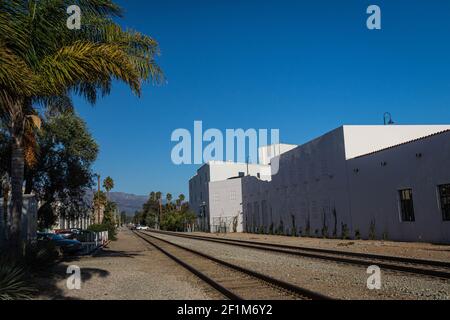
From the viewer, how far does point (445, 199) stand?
79.9 ft

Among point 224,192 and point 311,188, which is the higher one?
point 224,192

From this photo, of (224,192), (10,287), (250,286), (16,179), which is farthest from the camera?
(224,192)

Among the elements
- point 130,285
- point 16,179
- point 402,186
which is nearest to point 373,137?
point 402,186

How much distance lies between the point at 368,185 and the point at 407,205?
435cm

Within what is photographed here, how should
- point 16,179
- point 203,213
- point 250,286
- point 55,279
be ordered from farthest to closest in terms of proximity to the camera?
point 203,213 < point 16,179 < point 55,279 < point 250,286

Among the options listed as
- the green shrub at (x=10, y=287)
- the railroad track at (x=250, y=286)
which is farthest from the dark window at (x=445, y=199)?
the green shrub at (x=10, y=287)

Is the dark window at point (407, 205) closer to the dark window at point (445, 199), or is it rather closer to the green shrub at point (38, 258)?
the dark window at point (445, 199)

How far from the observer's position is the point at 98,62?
13367 millimetres

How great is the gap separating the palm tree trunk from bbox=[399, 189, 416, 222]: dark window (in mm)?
20773

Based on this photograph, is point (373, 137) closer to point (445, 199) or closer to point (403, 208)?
point (403, 208)

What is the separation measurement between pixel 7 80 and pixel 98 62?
3534mm

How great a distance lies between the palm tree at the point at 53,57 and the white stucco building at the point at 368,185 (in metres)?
16.6

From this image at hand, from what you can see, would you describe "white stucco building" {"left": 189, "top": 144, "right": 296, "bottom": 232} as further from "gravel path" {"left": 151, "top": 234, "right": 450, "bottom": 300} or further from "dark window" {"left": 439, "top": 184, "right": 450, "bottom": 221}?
"gravel path" {"left": 151, "top": 234, "right": 450, "bottom": 300}

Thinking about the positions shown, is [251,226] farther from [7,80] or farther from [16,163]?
[7,80]
